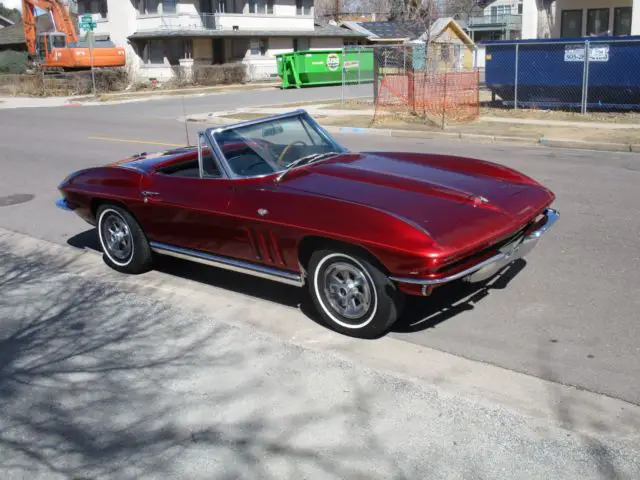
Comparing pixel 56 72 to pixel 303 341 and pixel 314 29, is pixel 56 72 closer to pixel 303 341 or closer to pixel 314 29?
pixel 314 29

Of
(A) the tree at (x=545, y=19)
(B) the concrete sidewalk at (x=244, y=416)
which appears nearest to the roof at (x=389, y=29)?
(A) the tree at (x=545, y=19)

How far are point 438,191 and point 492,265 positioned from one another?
25.5 inches

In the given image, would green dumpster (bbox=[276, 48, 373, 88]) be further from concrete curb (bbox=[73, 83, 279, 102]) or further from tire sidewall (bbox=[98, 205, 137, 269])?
tire sidewall (bbox=[98, 205, 137, 269])

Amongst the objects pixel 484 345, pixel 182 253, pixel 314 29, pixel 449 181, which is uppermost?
pixel 314 29

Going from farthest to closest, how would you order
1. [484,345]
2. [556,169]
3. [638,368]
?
[556,169] → [484,345] → [638,368]

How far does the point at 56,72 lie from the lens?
43.3 meters

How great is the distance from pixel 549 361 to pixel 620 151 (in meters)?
10.3

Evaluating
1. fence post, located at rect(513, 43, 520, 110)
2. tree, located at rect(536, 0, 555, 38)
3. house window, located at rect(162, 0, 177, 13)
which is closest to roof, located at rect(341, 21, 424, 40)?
house window, located at rect(162, 0, 177, 13)

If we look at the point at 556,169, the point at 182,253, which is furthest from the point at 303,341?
the point at 556,169

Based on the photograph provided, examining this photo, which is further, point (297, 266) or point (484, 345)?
point (297, 266)

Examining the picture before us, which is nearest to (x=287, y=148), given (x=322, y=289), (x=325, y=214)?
→ (x=325, y=214)

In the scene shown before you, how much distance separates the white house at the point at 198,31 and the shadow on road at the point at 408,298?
140ft

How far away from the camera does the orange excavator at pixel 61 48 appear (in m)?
43.0

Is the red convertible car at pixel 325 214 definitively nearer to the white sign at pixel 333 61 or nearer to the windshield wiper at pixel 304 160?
the windshield wiper at pixel 304 160
